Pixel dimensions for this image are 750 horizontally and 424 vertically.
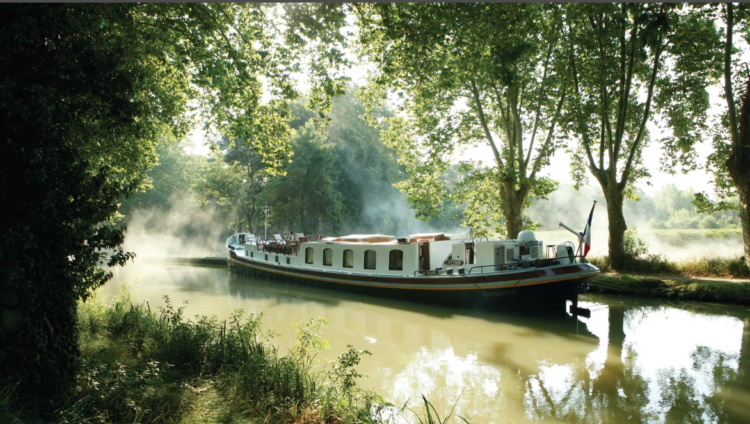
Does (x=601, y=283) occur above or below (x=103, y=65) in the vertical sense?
below

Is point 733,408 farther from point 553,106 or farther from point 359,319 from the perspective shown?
point 553,106

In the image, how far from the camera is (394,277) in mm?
15508

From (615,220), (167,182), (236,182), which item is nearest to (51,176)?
(615,220)

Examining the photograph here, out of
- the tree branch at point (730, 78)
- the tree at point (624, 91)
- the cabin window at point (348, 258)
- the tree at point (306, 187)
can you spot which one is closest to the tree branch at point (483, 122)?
the tree at point (624, 91)

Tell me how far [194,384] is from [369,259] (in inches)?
491

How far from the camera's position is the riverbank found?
3.96m

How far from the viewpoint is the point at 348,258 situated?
18.2m

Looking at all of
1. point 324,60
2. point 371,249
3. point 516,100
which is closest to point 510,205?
point 516,100

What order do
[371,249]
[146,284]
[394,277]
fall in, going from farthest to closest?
1. [146,284]
2. [371,249]
3. [394,277]

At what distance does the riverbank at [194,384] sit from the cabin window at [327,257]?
1208cm

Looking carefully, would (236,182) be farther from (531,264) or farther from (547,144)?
(531,264)

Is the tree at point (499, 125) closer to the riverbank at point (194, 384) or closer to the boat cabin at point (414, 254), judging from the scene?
the boat cabin at point (414, 254)

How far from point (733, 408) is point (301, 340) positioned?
20.6ft

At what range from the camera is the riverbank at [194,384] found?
3961 millimetres
